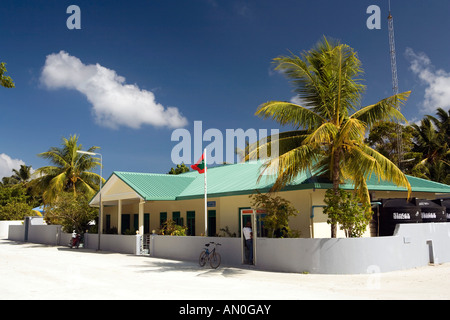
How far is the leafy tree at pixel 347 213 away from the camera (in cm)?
1363

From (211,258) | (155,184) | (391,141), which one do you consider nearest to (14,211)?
(155,184)

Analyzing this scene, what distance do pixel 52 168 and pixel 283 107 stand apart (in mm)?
28954

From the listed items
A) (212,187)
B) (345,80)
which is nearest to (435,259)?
(345,80)

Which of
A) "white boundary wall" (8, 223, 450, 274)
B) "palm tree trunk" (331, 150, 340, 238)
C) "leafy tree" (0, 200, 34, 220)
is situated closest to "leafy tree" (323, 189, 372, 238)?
"palm tree trunk" (331, 150, 340, 238)

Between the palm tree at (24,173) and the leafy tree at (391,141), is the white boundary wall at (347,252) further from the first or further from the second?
the palm tree at (24,173)

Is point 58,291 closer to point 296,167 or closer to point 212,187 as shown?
point 296,167

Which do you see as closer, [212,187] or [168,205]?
[212,187]

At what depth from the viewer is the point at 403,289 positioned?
10.2 metres

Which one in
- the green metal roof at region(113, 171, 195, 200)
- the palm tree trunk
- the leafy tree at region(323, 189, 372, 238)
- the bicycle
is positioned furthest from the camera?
the green metal roof at region(113, 171, 195, 200)

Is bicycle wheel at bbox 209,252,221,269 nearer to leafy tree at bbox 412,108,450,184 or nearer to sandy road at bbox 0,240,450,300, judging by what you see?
sandy road at bbox 0,240,450,300

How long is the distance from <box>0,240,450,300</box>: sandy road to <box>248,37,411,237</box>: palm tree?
8.91ft

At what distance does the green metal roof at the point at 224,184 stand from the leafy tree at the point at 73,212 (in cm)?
672

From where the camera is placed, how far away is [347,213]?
44.9ft

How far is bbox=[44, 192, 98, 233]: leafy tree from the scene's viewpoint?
29.2 m
